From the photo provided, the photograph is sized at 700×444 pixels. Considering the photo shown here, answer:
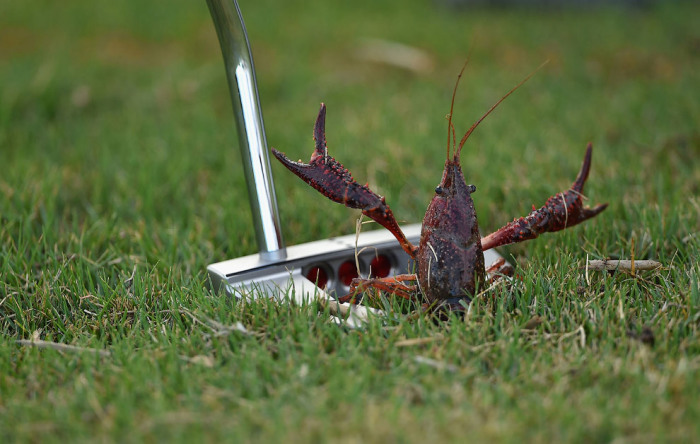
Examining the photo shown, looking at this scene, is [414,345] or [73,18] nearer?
[414,345]

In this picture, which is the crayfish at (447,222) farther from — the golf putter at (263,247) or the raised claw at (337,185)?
the golf putter at (263,247)

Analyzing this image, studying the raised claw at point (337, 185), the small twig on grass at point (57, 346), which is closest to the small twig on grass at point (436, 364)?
the raised claw at point (337, 185)

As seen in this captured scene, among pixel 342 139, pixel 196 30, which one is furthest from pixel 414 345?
pixel 196 30

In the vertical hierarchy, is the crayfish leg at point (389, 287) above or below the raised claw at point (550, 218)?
below

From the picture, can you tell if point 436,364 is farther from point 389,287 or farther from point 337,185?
point 337,185

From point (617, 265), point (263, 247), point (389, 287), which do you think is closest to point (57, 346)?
point (263, 247)

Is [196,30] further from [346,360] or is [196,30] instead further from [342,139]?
[346,360]

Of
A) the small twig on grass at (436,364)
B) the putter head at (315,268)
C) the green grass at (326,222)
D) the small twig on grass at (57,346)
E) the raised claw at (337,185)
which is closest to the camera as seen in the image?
the green grass at (326,222)

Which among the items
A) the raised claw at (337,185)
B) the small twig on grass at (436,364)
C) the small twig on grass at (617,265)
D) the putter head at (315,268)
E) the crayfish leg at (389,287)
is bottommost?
the small twig on grass at (436,364)
